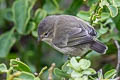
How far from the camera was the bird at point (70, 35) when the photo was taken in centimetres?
347

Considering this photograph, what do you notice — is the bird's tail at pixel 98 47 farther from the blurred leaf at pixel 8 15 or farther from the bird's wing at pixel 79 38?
the blurred leaf at pixel 8 15

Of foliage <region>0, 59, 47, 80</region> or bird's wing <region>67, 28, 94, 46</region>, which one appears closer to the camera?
foliage <region>0, 59, 47, 80</region>

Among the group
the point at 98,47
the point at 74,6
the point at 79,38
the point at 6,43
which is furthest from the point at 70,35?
the point at 6,43

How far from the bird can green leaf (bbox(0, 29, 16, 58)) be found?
749mm

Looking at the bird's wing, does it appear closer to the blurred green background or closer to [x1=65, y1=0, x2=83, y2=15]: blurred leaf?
the blurred green background

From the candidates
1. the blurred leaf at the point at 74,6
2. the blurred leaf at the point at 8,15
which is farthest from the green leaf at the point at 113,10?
the blurred leaf at the point at 8,15

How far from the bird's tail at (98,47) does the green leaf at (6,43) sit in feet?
4.59

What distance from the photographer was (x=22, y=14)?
427 cm

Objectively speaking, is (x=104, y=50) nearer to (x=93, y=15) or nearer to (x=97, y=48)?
(x=97, y=48)

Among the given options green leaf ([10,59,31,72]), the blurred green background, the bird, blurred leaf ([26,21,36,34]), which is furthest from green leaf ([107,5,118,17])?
blurred leaf ([26,21,36,34])

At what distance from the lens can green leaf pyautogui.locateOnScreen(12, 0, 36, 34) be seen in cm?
422

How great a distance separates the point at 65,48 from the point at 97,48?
445 millimetres

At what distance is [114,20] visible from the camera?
3576 millimetres

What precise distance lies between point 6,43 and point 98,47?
158 centimetres
